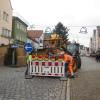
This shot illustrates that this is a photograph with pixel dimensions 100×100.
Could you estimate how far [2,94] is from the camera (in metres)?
13.2

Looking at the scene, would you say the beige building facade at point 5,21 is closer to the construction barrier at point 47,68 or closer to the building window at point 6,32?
the building window at point 6,32

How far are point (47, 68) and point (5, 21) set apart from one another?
142 feet

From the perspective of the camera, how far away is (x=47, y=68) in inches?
835

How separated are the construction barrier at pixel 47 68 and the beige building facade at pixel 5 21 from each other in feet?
128

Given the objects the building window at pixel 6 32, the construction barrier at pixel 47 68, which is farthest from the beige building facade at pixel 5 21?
the construction barrier at pixel 47 68

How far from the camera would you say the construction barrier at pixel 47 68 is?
21.0 meters

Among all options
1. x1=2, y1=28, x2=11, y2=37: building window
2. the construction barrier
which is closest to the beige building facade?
x1=2, y1=28, x2=11, y2=37: building window

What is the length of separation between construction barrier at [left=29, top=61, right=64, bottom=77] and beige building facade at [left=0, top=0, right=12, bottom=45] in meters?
38.9

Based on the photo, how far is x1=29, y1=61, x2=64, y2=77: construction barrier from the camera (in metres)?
21.0

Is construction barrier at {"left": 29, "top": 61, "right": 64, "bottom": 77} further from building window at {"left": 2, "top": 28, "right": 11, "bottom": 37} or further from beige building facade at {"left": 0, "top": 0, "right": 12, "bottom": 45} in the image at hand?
building window at {"left": 2, "top": 28, "right": 11, "bottom": 37}

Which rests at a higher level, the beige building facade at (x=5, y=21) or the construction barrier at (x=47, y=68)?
the beige building facade at (x=5, y=21)

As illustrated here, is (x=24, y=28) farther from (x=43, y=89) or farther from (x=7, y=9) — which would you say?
(x=43, y=89)

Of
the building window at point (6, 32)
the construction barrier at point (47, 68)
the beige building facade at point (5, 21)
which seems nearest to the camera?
the construction barrier at point (47, 68)

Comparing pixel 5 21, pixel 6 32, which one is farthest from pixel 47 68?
pixel 6 32
